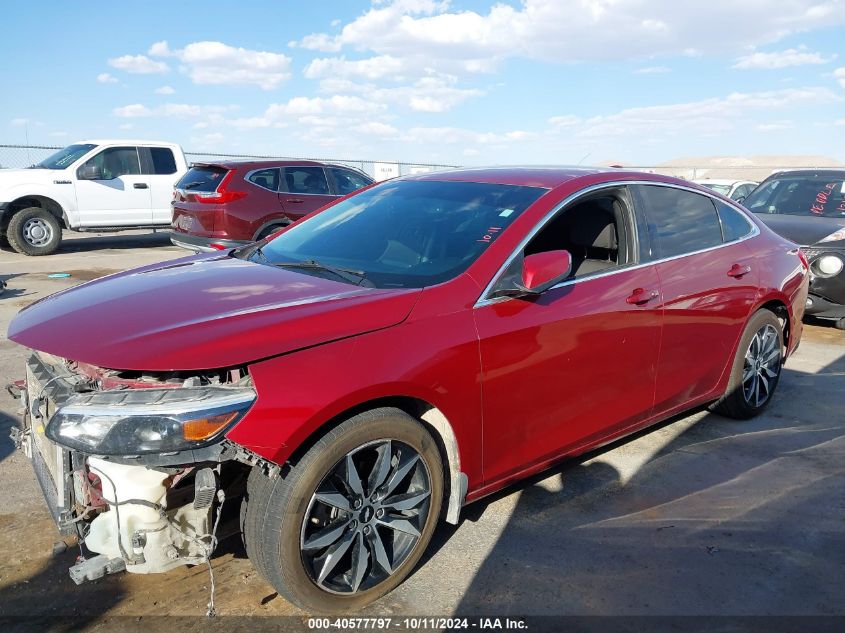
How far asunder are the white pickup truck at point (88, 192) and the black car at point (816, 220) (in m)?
10.5

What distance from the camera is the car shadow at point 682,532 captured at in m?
2.96

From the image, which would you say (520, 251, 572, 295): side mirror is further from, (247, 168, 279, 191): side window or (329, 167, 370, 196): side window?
(329, 167, 370, 196): side window

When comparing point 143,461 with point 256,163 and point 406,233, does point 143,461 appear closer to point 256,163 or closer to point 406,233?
point 406,233

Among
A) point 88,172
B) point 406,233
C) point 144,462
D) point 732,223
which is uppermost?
point 88,172

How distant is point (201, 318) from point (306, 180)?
9122 millimetres

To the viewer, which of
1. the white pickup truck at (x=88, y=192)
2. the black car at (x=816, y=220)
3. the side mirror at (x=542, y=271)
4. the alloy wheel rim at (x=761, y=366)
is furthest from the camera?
the white pickup truck at (x=88, y=192)

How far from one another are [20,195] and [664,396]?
12.0m

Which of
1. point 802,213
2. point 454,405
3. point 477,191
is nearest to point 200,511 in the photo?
point 454,405

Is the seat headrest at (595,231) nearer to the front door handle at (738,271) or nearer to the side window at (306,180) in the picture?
the front door handle at (738,271)

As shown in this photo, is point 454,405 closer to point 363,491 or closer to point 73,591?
point 363,491

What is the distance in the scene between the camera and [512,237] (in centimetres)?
329

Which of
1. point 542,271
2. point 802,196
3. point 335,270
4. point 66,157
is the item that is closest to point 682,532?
point 542,271

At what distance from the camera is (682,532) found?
3.51 metres

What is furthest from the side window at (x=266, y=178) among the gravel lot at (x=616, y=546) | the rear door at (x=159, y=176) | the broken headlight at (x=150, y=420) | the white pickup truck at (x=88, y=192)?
the broken headlight at (x=150, y=420)
